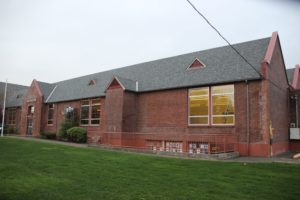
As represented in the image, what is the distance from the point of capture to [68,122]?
32.5 metres

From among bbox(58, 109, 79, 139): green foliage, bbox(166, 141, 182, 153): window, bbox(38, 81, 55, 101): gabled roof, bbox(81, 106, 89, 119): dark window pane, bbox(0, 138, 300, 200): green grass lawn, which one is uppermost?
bbox(38, 81, 55, 101): gabled roof

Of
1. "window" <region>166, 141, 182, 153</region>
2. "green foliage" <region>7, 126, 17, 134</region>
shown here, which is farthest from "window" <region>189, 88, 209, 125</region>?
"green foliage" <region>7, 126, 17, 134</region>

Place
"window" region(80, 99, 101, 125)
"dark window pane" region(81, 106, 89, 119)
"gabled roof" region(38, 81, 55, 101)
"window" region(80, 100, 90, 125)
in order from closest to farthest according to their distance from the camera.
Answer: "window" region(80, 99, 101, 125)
"window" region(80, 100, 90, 125)
"dark window pane" region(81, 106, 89, 119)
"gabled roof" region(38, 81, 55, 101)

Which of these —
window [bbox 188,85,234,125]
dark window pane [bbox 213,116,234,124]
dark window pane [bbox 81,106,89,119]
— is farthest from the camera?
dark window pane [bbox 81,106,89,119]

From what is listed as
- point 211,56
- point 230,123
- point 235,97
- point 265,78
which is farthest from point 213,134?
point 211,56

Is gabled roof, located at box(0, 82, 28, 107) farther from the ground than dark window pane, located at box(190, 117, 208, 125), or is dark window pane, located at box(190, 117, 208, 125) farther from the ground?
gabled roof, located at box(0, 82, 28, 107)

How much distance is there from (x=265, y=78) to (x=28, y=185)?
16335 millimetres

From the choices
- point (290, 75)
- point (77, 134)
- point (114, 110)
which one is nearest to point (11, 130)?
point (77, 134)

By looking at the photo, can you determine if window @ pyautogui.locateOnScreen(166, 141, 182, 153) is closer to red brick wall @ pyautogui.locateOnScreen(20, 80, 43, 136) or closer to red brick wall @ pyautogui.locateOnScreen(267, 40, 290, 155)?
red brick wall @ pyautogui.locateOnScreen(267, 40, 290, 155)

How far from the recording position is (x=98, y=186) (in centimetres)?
878

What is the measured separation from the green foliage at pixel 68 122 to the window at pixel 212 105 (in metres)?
15.5

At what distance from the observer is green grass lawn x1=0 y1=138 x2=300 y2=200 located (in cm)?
795

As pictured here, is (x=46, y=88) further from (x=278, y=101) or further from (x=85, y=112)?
(x=278, y=101)

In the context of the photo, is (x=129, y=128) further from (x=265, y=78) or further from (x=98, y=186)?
(x=98, y=186)
